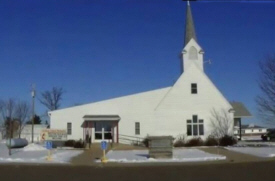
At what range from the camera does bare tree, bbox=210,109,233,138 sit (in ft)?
113

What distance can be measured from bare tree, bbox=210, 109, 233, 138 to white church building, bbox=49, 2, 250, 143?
272 mm

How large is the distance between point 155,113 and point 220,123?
5954 millimetres

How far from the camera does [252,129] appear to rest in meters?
120

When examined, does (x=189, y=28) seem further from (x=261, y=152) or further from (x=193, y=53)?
(x=261, y=152)

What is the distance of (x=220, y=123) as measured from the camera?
114 feet

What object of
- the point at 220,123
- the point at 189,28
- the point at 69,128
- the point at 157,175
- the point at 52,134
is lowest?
the point at 157,175

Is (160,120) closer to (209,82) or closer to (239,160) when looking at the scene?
(209,82)

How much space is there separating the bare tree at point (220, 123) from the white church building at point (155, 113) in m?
0.27

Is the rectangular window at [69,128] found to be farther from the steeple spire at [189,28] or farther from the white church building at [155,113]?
the steeple spire at [189,28]

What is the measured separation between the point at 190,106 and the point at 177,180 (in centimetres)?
2292

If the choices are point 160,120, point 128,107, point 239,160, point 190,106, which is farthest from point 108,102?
point 239,160

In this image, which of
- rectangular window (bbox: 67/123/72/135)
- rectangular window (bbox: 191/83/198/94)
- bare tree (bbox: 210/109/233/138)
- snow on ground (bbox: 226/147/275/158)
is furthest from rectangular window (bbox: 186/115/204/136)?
rectangular window (bbox: 67/123/72/135)

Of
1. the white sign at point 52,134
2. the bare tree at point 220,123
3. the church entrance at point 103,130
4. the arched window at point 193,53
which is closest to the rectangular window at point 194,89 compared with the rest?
the bare tree at point 220,123

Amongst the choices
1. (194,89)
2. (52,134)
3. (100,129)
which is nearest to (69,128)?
(100,129)
